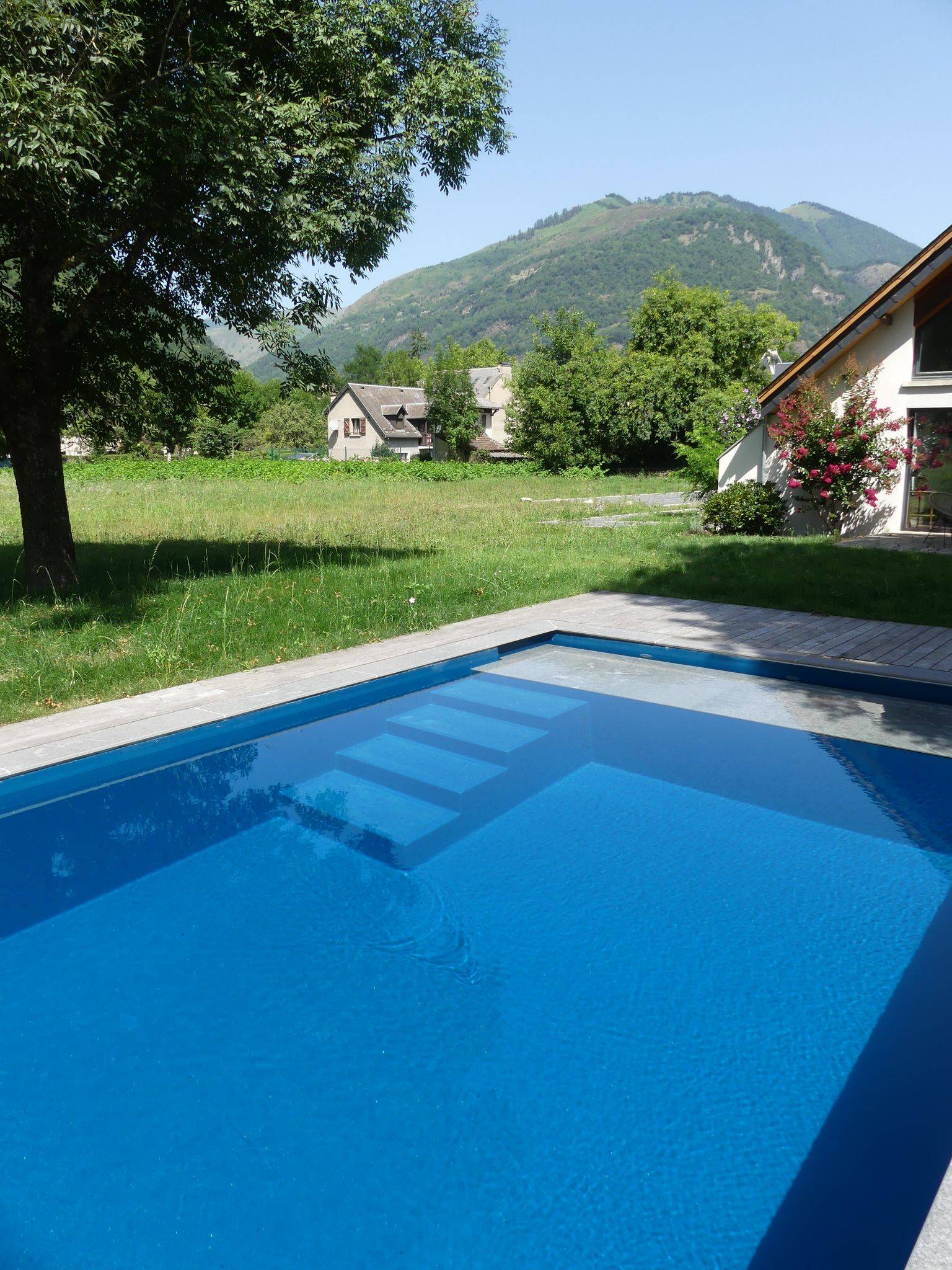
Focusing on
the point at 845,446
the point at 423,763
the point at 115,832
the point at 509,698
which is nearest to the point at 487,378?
the point at 845,446

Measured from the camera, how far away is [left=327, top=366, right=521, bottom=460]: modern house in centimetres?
6969

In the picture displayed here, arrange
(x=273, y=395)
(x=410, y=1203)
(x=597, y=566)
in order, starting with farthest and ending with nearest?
(x=273, y=395), (x=597, y=566), (x=410, y=1203)

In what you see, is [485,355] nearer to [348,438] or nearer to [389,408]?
[389,408]

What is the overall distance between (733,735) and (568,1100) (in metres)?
3.91

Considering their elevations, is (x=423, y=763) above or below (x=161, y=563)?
below

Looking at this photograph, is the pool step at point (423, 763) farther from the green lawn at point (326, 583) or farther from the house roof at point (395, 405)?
the house roof at point (395, 405)

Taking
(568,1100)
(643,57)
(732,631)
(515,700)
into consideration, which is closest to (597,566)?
(732,631)

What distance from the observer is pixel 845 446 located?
15.8 meters

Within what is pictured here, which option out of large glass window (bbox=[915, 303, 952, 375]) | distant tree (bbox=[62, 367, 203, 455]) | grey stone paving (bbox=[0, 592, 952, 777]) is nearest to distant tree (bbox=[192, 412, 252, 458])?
distant tree (bbox=[62, 367, 203, 455])

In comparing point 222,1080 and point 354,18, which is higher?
point 354,18

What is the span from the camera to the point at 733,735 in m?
6.50

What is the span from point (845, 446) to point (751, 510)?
81.6 inches

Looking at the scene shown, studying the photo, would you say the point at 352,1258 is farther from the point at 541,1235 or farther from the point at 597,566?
the point at 597,566

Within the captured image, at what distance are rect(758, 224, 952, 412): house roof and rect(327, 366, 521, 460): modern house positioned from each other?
5085 cm
